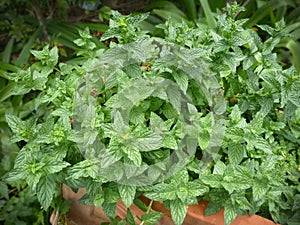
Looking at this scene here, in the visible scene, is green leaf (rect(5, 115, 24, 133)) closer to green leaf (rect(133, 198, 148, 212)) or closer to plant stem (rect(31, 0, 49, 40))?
green leaf (rect(133, 198, 148, 212))

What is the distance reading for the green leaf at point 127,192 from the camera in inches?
40.8

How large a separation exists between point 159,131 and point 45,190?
0.28 m

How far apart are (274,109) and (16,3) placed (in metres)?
1.64

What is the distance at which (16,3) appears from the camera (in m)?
2.49

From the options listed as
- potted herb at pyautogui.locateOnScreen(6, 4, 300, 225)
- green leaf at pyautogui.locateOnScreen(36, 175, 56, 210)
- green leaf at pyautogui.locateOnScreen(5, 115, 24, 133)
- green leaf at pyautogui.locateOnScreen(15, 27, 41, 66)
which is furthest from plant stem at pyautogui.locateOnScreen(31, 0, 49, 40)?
green leaf at pyautogui.locateOnScreen(36, 175, 56, 210)

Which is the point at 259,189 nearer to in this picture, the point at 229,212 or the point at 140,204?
the point at 229,212

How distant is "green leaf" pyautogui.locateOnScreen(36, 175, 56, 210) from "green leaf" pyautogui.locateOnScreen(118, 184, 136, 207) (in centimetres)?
15

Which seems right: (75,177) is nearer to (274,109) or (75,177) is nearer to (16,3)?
(274,109)

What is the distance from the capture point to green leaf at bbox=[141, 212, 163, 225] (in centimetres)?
110

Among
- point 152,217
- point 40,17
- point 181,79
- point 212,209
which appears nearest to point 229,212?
point 212,209

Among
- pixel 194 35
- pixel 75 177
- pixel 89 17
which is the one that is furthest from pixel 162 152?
pixel 89 17

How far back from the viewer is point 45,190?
1.07 m

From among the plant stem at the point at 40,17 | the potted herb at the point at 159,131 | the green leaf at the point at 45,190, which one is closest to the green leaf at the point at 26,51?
the plant stem at the point at 40,17

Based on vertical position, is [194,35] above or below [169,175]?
above
